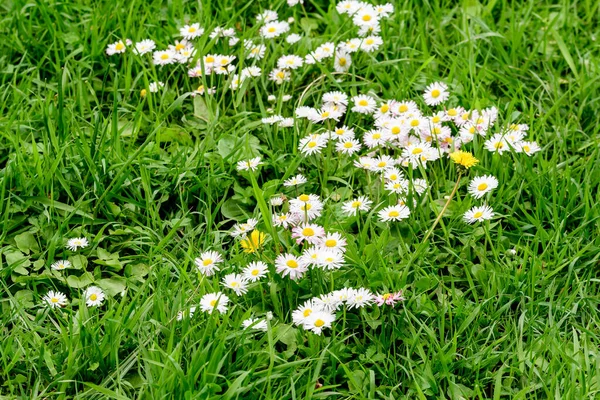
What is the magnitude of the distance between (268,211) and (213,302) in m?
0.37

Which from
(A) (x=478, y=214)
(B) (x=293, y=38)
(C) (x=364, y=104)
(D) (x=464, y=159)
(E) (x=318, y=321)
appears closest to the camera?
(E) (x=318, y=321)

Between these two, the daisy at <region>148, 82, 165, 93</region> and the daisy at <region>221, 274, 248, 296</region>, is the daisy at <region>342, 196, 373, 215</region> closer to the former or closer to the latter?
the daisy at <region>221, 274, 248, 296</region>

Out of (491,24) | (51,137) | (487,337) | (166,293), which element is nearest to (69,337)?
(166,293)

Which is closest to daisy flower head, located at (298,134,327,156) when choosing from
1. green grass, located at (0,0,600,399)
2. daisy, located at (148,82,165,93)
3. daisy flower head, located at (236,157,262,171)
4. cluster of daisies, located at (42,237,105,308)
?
green grass, located at (0,0,600,399)

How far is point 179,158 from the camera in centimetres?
290

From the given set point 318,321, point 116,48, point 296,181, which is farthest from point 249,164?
point 116,48

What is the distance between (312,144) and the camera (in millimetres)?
2877

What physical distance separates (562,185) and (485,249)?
1.12 feet

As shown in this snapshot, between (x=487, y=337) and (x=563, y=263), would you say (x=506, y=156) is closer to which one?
(x=563, y=263)

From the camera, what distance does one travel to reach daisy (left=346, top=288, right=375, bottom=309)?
7.69 ft

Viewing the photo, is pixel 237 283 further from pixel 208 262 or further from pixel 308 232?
pixel 308 232

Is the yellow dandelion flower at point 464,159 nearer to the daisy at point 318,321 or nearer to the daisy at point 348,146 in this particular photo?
the daisy at point 348,146

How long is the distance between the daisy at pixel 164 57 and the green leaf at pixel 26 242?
34.5 inches

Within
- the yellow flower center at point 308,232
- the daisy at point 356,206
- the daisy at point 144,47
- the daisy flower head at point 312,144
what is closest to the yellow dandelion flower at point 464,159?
the daisy at point 356,206
